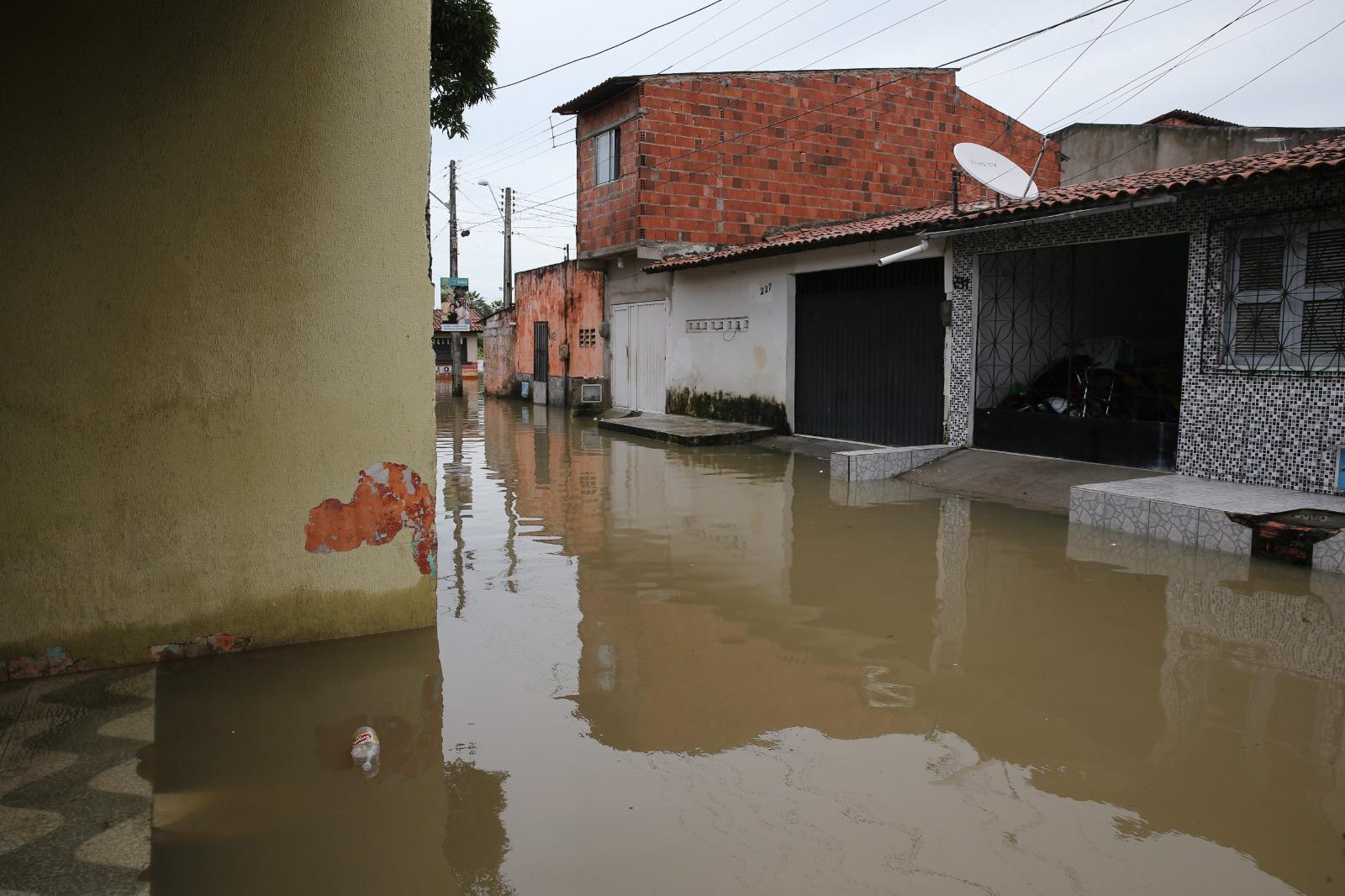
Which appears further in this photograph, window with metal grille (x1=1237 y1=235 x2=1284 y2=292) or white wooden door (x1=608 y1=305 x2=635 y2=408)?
white wooden door (x1=608 y1=305 x2=635 y2=408)

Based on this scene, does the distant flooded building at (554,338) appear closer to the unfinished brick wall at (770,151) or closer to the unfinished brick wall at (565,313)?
the unfinished brick wall at (565,313)

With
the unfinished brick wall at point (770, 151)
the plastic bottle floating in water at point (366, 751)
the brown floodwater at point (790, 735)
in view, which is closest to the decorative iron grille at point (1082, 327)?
the brown floodwater at point (790, 735)

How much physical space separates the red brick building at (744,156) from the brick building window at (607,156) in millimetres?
34

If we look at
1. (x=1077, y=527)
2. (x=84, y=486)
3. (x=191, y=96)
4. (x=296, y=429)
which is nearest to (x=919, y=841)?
(x=296, y=429)

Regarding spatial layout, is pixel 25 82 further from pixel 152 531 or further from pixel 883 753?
pixel 883 753

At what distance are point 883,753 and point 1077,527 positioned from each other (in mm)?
4945

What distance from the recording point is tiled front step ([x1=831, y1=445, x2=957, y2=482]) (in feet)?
34.6

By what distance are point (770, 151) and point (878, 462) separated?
9441 mm

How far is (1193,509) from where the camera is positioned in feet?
23.1

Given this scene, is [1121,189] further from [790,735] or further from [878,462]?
[790,735]

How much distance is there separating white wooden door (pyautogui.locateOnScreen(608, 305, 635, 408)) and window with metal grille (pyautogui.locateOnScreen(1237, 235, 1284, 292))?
13.0m

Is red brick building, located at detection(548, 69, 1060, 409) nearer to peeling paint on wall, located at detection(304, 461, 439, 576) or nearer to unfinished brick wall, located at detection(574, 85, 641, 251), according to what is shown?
unfinished brick wall, located at detection(574, 85, 641, 251)

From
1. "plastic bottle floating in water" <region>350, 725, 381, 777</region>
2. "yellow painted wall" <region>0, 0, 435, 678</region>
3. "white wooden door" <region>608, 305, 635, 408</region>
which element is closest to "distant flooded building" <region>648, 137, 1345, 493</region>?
"white wooden door" <region>608, 305, 635, 408</region>

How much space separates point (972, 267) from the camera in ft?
37.1
